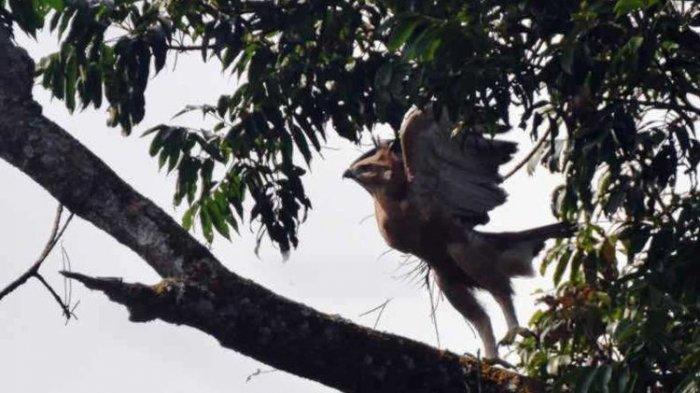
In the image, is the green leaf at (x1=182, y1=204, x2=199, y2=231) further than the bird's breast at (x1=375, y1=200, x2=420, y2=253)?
No

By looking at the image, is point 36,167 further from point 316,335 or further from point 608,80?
point 608,80

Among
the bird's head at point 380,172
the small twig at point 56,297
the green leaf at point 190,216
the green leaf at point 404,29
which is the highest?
the bird's head at point 380,172

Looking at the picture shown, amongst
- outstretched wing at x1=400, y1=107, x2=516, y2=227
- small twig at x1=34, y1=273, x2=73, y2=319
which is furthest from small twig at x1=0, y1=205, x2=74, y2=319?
outstretched wing at x1=400, y1=107, x2=516, y2=227

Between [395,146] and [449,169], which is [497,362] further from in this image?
[395,146]

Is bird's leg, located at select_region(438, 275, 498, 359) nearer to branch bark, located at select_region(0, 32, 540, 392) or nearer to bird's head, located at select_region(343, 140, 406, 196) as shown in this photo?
bird's head, located at select_region(343, 140, 406, 196)

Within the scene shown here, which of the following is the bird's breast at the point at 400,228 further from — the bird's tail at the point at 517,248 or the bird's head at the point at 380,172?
the bird's tail at the point at 517,248

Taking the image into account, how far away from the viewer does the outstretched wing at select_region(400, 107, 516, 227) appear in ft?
20.3

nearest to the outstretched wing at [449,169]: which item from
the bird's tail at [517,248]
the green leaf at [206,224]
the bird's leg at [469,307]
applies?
the bird's tail at [517,248]

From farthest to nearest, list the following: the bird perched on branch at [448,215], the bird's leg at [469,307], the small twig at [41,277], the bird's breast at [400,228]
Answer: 1. the bird's leg at [469,307]
2. the bird's breast at [400,228]
3. the bird perched on branch at [448,215]
4. the small twig at [41,277]

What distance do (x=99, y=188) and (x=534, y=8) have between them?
4.79 feet

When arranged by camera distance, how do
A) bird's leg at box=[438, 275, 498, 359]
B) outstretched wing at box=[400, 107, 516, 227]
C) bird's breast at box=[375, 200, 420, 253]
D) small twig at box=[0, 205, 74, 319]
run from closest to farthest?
small twig at box=[0, 205, 74, 319] → outstretched wing at box=[400, 107, 516, 227] → bird's breast at box=[375, 200, 420, 253] → bird's leg at box=[438, 275, 498, 359]

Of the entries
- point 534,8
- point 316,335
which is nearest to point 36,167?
point 316,335

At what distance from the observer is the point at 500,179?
6195mm

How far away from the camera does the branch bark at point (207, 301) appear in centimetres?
421
